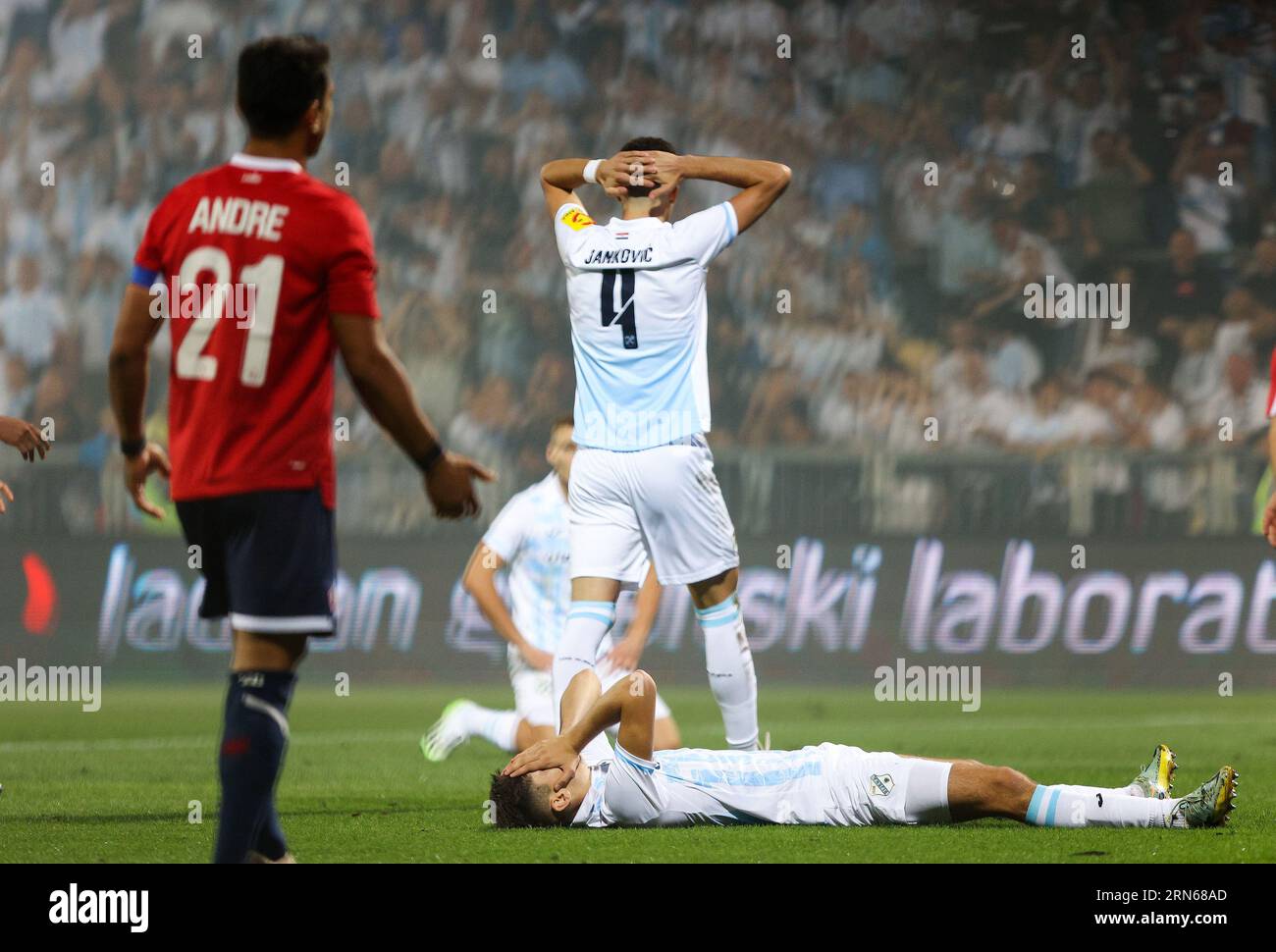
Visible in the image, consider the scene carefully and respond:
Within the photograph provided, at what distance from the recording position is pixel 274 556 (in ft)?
11.3

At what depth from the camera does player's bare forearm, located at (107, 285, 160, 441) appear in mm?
3559

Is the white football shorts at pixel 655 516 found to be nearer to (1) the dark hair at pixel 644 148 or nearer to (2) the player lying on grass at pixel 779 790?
(2) the player lying on grass at pixel 779 790

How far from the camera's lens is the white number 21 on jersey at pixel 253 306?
346cm

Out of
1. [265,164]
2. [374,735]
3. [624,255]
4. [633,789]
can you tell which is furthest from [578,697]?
[374,735]

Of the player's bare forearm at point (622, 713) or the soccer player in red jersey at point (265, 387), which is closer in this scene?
the soccer player in red jersey at point (265, 387)

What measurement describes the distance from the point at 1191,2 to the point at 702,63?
3.90 m

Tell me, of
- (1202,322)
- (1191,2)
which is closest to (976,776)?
(1202,322)

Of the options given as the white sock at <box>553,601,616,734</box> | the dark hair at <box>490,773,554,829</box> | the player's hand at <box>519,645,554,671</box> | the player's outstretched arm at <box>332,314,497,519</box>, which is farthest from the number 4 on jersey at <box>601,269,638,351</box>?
the player's outstretched arm at <box>332,314,497,519</box>

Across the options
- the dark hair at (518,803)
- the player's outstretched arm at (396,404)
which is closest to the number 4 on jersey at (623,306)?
the dark hair at (518,803)

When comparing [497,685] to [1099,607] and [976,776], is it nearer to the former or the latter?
[1099,607]

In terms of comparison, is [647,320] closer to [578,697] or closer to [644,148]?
[644,148]

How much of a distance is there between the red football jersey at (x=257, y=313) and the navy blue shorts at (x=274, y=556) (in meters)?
0.03

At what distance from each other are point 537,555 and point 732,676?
195cm

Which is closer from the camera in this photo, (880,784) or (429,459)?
(429,459)
